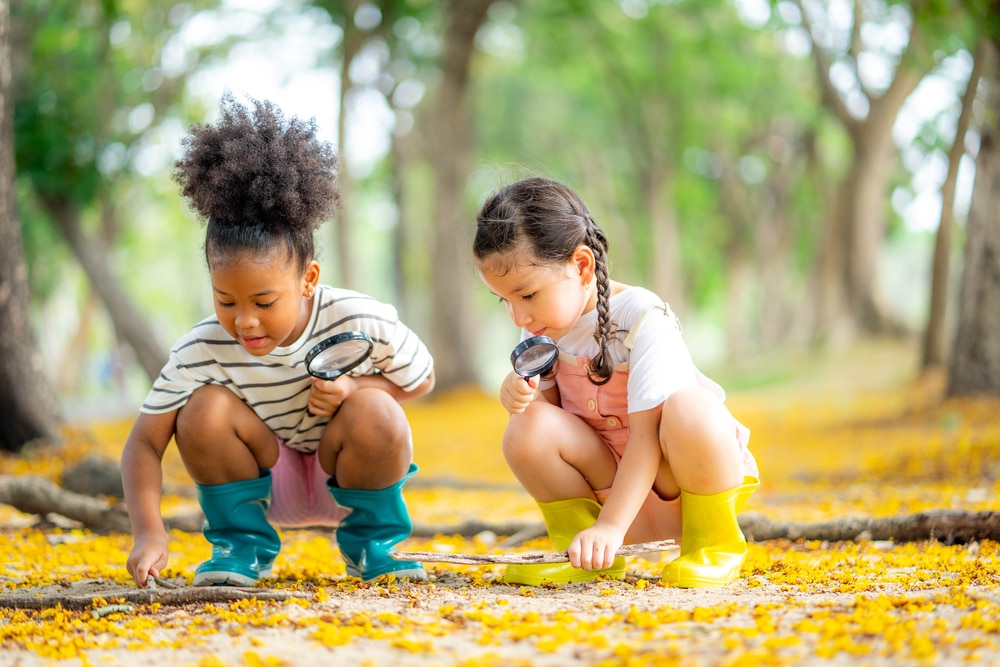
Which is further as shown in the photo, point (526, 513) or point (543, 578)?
point (526, 513)

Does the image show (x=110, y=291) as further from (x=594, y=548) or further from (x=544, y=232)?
(x=594, y=548)

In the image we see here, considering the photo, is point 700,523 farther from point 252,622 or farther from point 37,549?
point 37,549

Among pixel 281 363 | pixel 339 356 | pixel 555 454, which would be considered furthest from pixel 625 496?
pixel 281 363

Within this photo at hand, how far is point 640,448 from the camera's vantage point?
2846 mm

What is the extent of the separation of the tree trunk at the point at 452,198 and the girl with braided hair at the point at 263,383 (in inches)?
488

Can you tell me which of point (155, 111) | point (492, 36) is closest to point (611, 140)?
point (492, 36)

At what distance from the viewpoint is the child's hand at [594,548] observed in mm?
2672

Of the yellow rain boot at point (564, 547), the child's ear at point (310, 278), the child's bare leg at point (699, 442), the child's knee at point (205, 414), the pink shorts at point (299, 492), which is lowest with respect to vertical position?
the yellow rain boot at point (564, 547)

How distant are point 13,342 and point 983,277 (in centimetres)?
796

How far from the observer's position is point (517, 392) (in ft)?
9.79

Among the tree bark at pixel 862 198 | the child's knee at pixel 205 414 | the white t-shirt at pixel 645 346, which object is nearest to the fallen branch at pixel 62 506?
the child's knee at pixel 205 414

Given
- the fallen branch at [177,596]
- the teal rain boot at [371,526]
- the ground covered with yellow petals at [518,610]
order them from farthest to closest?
the teal rain boot at [371,526]
the fallen branch at [177,596]
the ground covered with yellow petals at [518,610]

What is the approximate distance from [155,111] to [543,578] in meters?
14.9

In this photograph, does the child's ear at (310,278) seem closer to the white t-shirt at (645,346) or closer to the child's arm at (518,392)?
the child's arm at (518,392)
